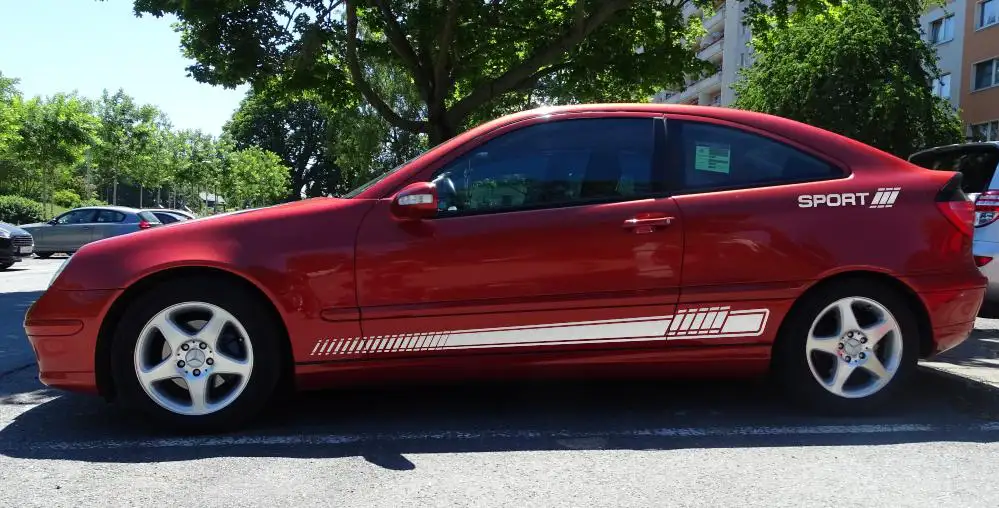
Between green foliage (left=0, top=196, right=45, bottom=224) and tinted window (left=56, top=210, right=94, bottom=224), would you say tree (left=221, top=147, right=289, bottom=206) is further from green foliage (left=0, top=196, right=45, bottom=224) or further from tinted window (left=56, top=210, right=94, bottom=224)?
tinted window (left=56, top=210, right=94, bottom=224)

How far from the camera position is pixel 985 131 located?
29.2 m

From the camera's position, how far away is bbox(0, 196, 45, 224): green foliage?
103 ft

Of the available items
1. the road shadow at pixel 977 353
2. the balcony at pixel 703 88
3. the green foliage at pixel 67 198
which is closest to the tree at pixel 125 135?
the green foliage at pixel 67 198

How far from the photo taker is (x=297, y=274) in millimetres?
3414

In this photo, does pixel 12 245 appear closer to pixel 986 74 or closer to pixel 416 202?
pixel 416 202

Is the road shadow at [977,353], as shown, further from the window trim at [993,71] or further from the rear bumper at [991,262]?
the window trim at [993,71]

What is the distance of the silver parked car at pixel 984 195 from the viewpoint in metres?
5.77

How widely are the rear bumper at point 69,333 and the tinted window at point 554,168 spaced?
1664mm

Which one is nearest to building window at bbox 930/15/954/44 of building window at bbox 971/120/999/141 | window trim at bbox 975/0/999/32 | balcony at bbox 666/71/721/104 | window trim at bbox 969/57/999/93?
window trim at bbox 975/0/999/32

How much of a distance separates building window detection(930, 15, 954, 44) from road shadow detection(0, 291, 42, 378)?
33.6 meters

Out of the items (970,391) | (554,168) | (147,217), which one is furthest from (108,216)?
(970,391)

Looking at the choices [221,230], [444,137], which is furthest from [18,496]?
[444,137]

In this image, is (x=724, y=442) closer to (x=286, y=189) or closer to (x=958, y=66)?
(x=958, y=66)

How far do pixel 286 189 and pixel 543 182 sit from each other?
56289 millimetres
